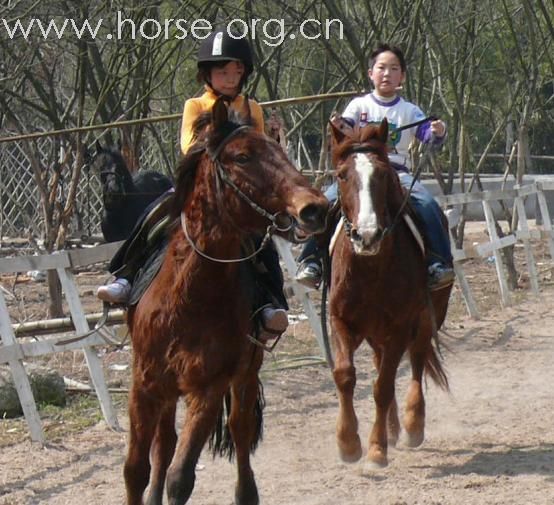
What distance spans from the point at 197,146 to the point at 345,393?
2.53m

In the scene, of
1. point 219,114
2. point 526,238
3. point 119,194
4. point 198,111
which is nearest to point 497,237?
point 526,238

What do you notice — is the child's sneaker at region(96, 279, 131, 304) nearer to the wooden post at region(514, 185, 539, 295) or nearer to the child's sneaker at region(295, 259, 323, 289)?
the child's sneaker at region(295, 259, 323, 289)

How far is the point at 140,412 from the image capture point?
5445mm

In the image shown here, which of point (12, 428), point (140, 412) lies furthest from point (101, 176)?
point (140, 412)

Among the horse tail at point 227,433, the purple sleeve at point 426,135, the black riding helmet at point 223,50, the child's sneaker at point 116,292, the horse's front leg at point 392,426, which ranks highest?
the black riding helmet at point 223,50

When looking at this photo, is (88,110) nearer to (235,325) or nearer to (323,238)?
(323,238)

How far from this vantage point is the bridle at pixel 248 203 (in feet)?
15.6

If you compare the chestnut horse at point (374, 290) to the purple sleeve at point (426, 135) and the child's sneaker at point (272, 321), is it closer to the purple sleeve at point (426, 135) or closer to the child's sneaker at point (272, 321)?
the purple sleeve at point (426, 135)

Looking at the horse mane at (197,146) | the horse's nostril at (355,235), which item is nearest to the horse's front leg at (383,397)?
the horse's nostril at (355,235)

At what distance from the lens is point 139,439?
17.9ft

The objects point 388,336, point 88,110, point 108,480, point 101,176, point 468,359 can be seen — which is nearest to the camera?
point 108,480

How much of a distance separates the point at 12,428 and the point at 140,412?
Answer: 120 inches

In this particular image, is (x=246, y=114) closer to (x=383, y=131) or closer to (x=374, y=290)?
(x=383, y=131)

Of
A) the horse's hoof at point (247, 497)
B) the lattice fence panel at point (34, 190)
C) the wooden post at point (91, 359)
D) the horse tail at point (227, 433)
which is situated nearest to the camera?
the horse's hoof at point (247, 497)
